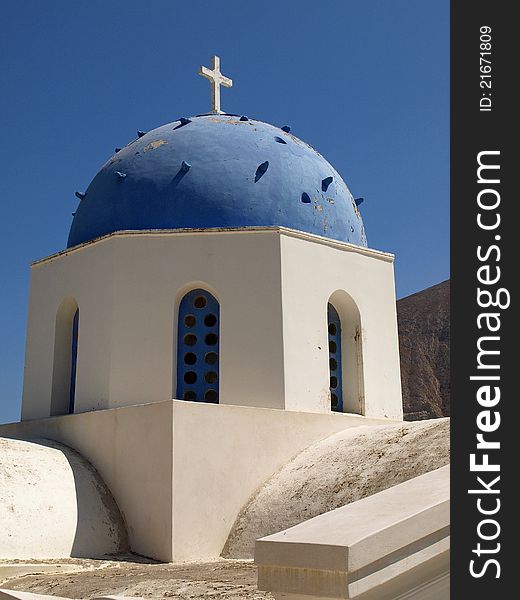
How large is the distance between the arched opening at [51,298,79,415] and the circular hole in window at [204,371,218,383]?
→ 5.87 ft

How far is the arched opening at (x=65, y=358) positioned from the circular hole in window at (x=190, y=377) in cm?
159

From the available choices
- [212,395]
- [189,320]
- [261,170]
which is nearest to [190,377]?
[212,395]

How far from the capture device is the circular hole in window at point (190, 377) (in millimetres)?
8984

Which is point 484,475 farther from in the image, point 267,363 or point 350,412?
point 350,412

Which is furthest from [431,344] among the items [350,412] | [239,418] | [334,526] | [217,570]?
[334,526]

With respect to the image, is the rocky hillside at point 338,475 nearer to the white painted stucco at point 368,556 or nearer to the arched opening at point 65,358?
the arched opening at point 65,358

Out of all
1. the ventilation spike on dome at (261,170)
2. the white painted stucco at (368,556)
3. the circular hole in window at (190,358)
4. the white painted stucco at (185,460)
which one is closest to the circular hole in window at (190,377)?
the circular hole in window at (190,358)

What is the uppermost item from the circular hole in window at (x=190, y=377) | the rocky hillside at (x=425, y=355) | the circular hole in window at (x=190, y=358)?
the rocky hillside at (x=425, y=355)

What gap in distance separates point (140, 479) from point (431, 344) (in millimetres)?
17256

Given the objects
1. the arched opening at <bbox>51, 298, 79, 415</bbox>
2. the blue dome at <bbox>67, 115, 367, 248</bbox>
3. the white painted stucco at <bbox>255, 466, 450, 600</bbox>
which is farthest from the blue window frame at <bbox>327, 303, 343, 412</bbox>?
the white painted stucco at <bbox>255, 466, 450, 600</bbox>

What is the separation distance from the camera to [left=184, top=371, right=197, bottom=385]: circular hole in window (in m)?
8.98

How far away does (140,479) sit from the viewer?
25.1 ft

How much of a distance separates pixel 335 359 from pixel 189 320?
182 cm

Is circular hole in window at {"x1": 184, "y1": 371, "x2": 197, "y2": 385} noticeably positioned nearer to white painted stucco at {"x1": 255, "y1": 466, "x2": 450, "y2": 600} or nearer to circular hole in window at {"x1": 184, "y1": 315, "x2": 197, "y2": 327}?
circular hole in window at {"x1": 184, "y1": 315, "x2": 197, "y2": 327}
